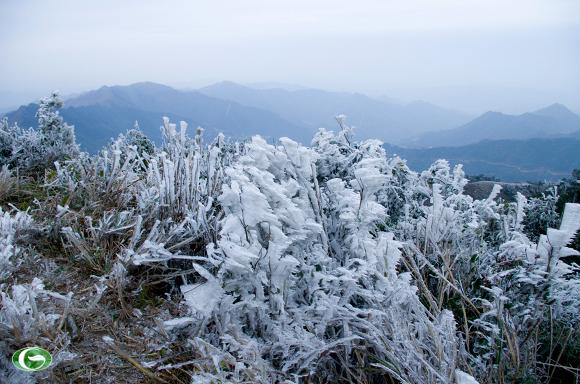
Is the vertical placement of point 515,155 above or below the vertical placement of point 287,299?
below

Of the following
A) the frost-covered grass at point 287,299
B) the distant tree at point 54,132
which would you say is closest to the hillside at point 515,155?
the distant tree at point 54,132

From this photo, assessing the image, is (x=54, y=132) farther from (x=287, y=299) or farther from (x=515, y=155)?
(x=515, y=155)

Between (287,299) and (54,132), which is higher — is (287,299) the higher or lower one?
the lower one

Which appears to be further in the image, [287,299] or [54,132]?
[54,132]

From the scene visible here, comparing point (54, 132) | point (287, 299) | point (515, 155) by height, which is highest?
point (54, 132)

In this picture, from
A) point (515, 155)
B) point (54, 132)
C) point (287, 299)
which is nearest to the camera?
point (287, 299)

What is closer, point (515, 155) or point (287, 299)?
point (287, 299)

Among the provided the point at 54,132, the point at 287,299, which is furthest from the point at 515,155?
the point at 287,299

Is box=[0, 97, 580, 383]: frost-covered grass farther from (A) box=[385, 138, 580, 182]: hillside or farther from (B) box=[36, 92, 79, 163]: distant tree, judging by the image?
(A) box=[385, 138, 580, 182]: hillside

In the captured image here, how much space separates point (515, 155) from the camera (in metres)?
174

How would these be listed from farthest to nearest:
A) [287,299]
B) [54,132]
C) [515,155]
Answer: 1. [515,155]
2. [54,132]
3. [287,299]

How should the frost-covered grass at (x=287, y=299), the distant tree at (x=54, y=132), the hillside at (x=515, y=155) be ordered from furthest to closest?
the hillside at (x=515, y=155), the distant tree at (x=54, y=132), the frost-covered grass at (x=287, y=299)

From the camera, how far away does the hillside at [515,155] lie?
155 metres

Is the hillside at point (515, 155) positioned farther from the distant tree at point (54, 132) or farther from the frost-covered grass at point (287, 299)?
the frost-covered grass at point (287, 299)
